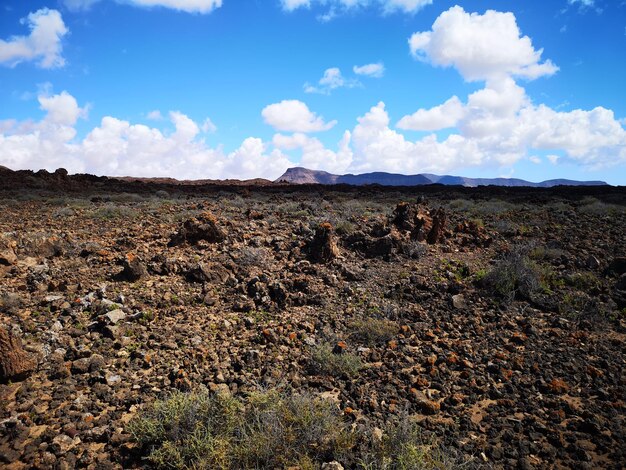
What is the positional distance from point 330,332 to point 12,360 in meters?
3.49

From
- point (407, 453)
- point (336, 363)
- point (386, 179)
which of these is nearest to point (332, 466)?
point (407, 453)

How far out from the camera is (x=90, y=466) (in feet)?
9.68

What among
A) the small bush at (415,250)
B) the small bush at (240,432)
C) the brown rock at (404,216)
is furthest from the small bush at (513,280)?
the small bush at (240,432)

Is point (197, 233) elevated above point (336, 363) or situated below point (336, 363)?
above

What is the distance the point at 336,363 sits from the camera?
4.21m

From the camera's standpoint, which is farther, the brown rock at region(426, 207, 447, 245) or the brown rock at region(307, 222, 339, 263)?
the brown rock at region(426, 207, 447, 245)

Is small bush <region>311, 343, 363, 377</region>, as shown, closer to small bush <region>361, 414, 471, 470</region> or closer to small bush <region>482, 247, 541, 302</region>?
small bush <region>361, 414, 471, 470</region>

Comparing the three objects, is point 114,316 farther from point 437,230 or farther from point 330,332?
point 437,230

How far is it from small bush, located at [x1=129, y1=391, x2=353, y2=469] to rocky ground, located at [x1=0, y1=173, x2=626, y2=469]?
0.72 ft

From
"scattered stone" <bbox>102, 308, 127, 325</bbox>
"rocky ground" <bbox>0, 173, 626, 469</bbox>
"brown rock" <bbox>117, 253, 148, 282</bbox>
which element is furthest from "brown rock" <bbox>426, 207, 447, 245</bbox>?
"scattered stone" <bbox>102, 308, 127, 325</bbox>

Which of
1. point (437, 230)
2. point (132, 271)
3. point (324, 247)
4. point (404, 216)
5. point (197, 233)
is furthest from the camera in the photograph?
point (404, 216)

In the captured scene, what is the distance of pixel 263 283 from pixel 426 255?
3605 millimetres

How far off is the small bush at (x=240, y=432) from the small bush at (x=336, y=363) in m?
0.64

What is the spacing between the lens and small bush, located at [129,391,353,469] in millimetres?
2926
